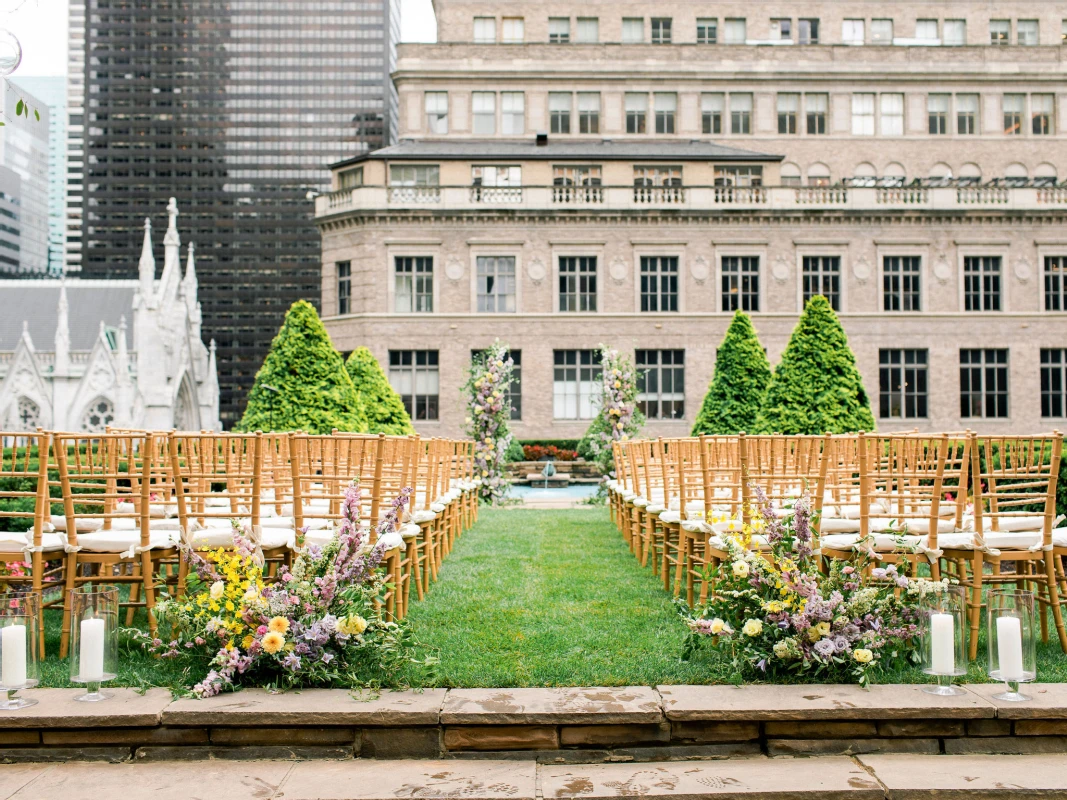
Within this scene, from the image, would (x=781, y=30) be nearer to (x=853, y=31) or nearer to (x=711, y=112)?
(x=853, y=31)

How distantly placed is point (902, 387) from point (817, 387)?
17012mm

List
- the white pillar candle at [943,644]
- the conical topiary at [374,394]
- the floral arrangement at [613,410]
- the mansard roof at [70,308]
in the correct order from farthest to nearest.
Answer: the mansard roof at [70,308] < the conical topiary at [374,394] < the floral arrangement at [613,410] < the white pillar candle at [943,644]

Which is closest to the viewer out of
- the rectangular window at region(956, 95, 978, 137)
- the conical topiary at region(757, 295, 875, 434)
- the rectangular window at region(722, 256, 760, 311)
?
the conical topiary at region(757, 295, 875, 434)

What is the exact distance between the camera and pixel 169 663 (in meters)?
4.83

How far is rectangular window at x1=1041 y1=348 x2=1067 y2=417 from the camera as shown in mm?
32062

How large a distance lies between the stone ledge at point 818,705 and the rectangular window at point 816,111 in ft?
116

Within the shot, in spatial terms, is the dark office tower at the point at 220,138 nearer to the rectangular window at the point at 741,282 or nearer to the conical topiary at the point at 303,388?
the rectangular window at the point at 741,282

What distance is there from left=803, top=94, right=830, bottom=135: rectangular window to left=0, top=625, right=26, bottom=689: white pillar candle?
36.5 meters

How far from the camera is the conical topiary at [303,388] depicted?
14.3 meters

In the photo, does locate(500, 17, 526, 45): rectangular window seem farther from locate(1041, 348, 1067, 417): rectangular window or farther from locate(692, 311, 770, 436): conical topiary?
locate(1041, 348, 1067, 417): rectangular window

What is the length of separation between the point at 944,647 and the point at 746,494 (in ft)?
5.41

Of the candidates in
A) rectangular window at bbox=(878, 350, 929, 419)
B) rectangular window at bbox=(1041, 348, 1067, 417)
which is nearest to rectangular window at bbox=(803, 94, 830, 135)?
rectangular window at bbox=(878, 350, 929, 419)

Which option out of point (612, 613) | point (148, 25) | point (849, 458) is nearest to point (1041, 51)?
point (849, 458)

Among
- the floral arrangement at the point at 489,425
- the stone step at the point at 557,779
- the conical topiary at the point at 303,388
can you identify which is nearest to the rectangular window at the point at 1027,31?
the floral arrangement at the point at 489,425
